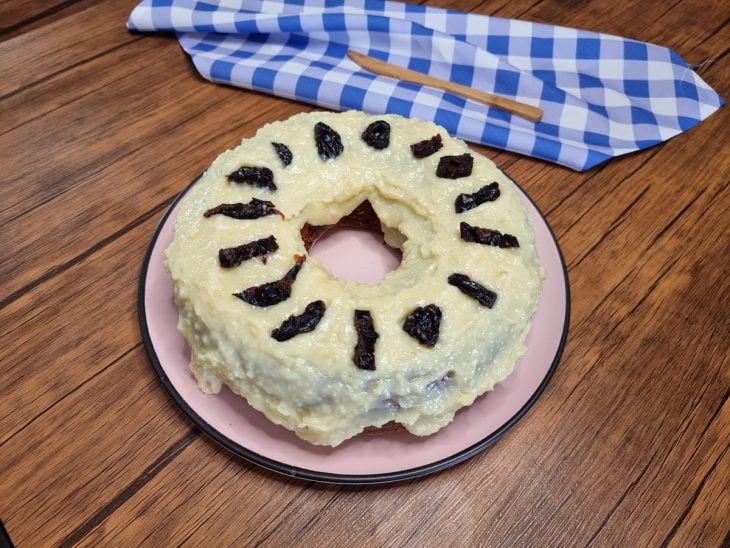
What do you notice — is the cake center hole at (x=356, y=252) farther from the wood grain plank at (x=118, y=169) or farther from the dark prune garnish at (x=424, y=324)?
the wood grain plank at (x=118, y=169)

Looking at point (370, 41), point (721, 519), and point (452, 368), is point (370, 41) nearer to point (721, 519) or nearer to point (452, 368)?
point (452, 368)

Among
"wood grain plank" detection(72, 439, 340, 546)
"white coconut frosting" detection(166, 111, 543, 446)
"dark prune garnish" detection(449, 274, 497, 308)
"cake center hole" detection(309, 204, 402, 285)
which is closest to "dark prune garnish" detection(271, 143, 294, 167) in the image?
"white coconut frosting" detection(166, 111, 543, 446)

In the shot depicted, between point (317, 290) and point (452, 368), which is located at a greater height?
point (317, 290)

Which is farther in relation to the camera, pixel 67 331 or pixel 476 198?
pixel 67 331

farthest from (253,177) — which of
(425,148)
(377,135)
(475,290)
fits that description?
(475,290)

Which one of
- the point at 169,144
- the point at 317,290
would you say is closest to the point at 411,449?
the point at 317,290

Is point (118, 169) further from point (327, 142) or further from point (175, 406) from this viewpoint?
point (175, 406)
